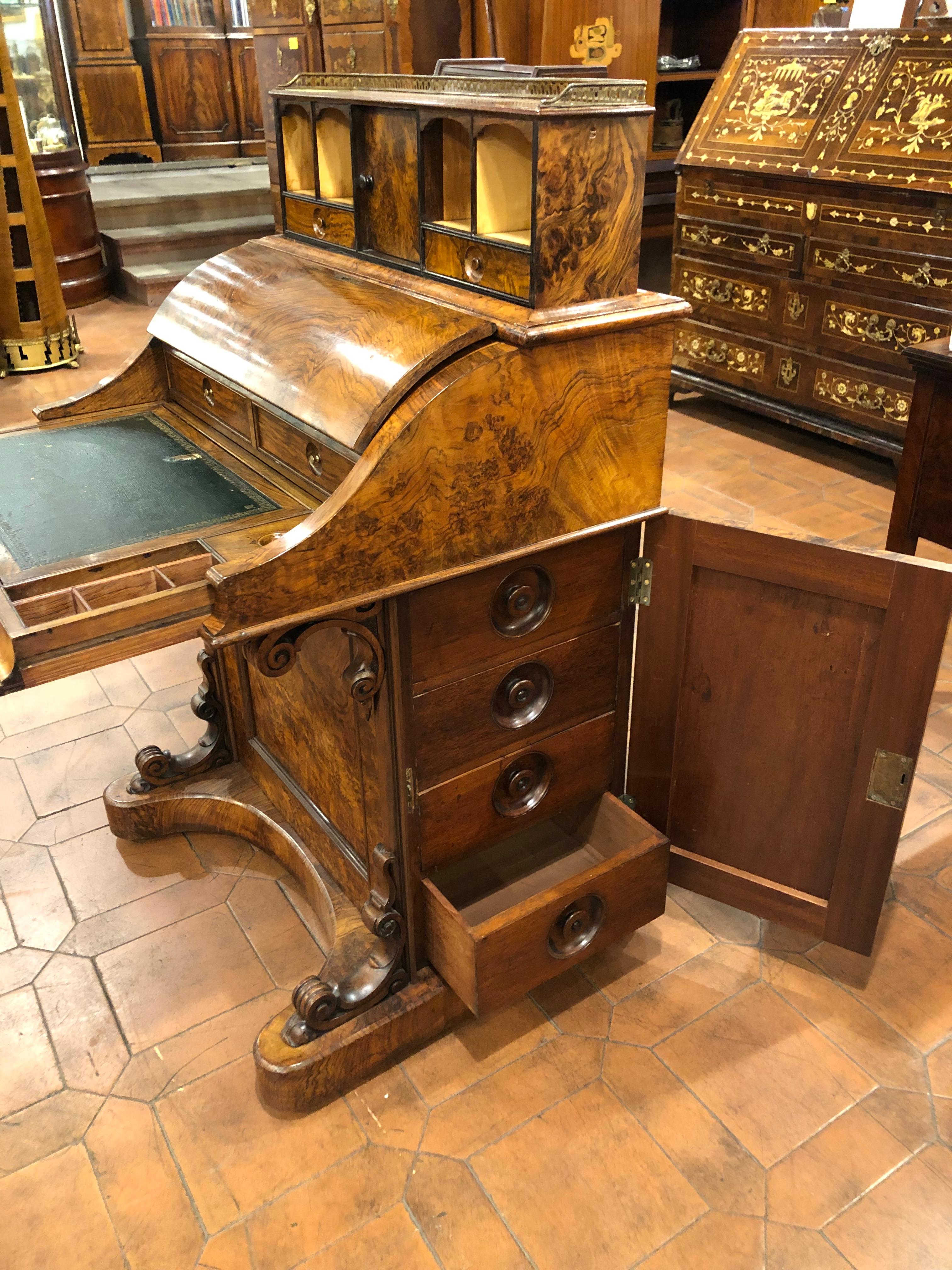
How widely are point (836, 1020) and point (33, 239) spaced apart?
5689 mm

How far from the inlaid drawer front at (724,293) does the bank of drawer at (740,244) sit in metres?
0.08

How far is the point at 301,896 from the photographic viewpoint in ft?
7.94

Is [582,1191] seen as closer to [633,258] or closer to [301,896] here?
[301,896]

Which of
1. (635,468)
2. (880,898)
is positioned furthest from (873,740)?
(635,468)

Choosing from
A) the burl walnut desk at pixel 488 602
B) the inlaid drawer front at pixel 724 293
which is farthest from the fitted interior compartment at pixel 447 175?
the inlaid drawer front at pixel 724 293

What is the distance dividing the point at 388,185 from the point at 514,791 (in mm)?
1169

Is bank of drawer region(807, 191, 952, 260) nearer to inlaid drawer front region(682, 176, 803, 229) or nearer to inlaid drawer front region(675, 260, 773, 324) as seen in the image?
inlaid drawer front region(682, 176, 803, 229)

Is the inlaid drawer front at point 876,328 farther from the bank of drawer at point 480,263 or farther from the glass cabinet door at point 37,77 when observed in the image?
the glass cabinet door at point 37,77

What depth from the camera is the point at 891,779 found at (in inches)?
71.2

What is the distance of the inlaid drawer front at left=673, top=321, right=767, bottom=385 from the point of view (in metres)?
4.85

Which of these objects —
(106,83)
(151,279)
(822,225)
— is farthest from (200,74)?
(822,225)

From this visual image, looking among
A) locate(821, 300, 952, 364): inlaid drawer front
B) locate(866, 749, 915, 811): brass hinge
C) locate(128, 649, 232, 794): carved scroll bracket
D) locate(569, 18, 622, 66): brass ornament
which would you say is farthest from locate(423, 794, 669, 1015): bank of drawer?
locate(569, 18, 622, 66): brass ornament

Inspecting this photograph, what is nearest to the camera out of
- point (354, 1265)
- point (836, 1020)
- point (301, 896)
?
point (354, 1265)

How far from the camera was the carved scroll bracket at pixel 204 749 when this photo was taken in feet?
8.44
